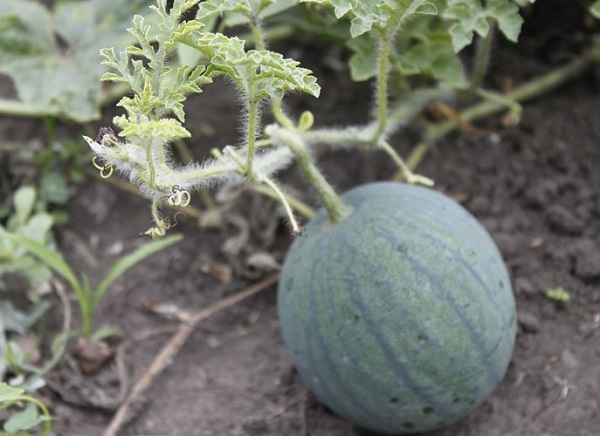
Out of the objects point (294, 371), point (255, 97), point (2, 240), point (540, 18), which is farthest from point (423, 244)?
point (540, 18)

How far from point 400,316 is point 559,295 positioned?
0.70 metres

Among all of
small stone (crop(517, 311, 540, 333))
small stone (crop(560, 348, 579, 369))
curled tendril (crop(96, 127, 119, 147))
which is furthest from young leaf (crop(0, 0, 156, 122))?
small stone (crop(560, 348, 579, 369))

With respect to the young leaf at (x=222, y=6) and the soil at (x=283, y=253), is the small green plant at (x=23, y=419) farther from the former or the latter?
the young leaf at (x=222, y=6)

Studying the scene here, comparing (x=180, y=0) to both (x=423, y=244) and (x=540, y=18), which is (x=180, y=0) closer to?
(x=423, y=244)

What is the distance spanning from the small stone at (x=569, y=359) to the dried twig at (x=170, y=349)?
0.92 m

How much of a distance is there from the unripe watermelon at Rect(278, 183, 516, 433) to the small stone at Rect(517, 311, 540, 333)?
12.2 inches

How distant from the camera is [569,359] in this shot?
2.29 m

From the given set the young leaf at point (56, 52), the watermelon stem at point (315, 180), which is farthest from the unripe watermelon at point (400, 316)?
the young leaf at point (56, 52)

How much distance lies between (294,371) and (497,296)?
719 mm

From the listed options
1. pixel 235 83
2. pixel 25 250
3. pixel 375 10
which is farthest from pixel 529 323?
pixel 25 250

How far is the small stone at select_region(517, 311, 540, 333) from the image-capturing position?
237 centimetres

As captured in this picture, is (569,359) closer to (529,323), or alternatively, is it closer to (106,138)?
(529,323)

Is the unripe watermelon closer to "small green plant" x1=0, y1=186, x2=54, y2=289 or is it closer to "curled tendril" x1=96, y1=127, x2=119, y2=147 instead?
"curled tendril" x1=96, y1=127, x2=119, y2=147

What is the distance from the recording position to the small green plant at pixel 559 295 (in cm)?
241
